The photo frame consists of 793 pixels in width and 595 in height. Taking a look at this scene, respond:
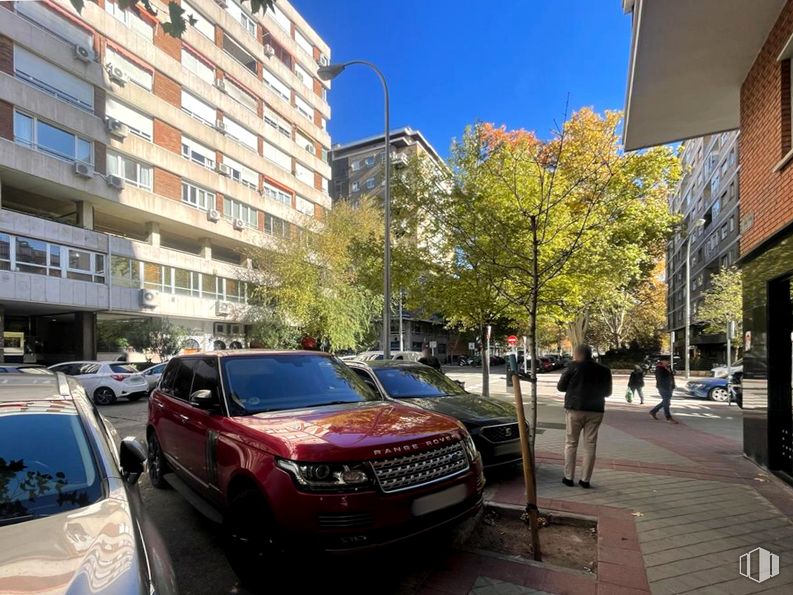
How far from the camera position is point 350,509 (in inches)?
118

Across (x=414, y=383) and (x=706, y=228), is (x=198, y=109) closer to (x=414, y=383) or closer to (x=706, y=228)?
(x=414, y=383)

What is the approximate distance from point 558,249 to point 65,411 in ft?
37.2

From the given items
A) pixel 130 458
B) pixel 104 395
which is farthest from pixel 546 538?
pixel 104 395

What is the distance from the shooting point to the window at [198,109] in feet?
97.6

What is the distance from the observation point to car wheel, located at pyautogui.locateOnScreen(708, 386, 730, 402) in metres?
16.8

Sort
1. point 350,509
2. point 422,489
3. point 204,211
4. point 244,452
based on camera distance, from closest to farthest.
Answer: point 350,509 → point 422,489 → point 244,452 → point 204,211

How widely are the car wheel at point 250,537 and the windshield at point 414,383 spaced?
137 inches

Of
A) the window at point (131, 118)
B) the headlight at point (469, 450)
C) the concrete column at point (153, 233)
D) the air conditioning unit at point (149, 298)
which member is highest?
the window at point (131, 118)

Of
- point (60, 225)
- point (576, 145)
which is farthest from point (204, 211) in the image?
Result: point (576, 145)

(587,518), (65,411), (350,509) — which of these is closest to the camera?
(65,411)

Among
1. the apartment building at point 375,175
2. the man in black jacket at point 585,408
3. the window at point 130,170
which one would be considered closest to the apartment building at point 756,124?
the man in black jacket at point 585,408

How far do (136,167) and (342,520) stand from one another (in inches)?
1143

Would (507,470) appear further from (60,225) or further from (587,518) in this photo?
(60,225)

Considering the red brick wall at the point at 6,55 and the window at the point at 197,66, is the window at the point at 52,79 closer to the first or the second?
the red brick wall at the point at 6,55
